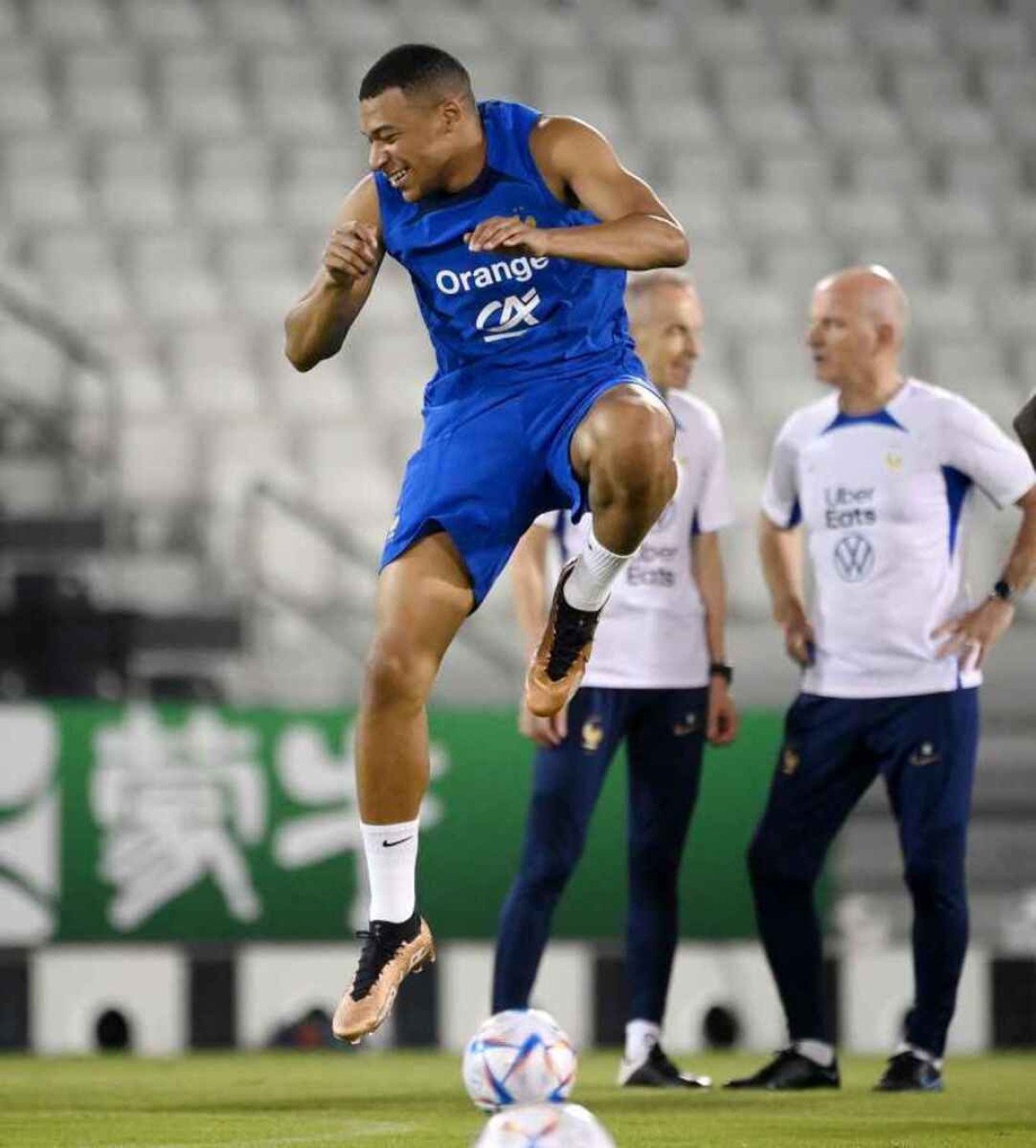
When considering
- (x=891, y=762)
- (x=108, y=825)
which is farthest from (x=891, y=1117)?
(x=108, y=825)

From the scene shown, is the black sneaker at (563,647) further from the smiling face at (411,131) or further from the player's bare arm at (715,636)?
the player's bare arm at (715,636)

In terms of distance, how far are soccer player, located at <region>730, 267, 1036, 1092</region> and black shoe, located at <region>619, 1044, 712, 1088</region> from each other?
0.51 feet

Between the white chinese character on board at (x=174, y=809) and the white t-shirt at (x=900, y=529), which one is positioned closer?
the white t-shirt at (x=900, y=529)

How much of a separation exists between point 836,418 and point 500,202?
1.79m

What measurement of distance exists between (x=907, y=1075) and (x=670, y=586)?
51.9 inches

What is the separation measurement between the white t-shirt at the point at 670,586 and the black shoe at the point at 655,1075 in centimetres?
90

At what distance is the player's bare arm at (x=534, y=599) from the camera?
6102 mm

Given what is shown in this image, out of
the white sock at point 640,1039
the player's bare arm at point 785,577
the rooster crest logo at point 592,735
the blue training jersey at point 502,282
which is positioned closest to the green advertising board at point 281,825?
the player's bare arm at point 785,577

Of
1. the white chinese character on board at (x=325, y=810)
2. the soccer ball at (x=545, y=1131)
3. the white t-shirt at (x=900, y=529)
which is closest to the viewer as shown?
the soccer ball at (x=545, y=1131)

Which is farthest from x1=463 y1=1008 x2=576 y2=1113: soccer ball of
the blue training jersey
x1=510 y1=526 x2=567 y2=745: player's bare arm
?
x1=510 y1=526 x2=567 y2=745: player's bare arm

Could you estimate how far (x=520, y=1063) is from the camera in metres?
4.56

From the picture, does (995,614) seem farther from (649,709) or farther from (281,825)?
(281,825)

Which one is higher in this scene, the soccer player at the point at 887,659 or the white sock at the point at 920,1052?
the soccer player at the point at 887,659

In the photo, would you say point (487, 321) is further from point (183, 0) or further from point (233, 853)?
point (183, 0)
